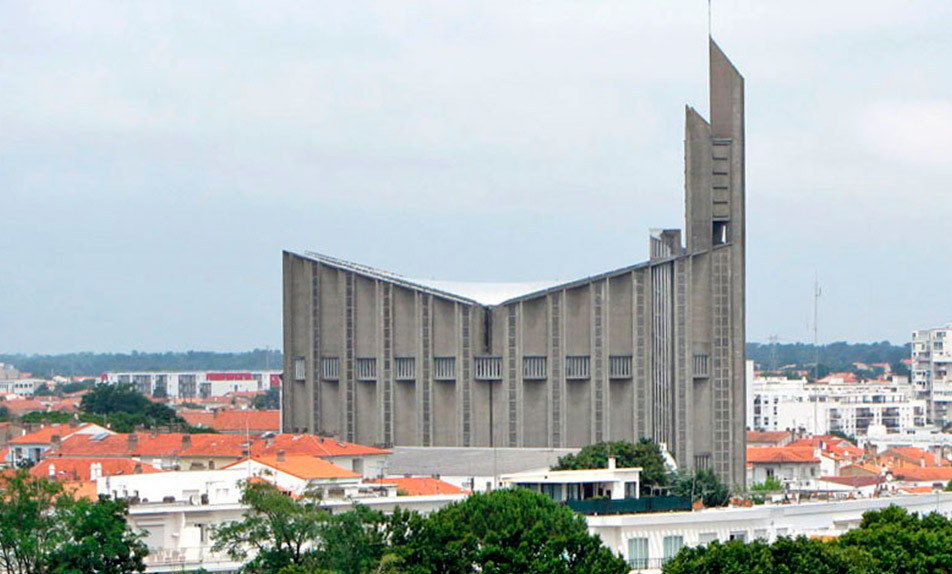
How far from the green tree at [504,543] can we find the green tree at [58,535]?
6.56 m

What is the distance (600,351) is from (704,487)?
15701 millimetres

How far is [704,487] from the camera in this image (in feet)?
289

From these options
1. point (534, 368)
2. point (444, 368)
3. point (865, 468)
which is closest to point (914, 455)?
point (865, 468)

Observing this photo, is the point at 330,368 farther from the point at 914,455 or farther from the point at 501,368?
the point at 914,455

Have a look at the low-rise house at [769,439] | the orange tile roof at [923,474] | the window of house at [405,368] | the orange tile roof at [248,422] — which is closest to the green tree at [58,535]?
the window of house at [405,368]

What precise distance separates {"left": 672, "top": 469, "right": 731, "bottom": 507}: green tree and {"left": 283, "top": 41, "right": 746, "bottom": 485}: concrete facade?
614cm

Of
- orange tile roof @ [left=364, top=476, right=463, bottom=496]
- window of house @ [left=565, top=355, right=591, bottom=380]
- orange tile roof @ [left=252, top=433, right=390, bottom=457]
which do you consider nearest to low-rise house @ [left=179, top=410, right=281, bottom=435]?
window of house @ [left=565, top=355, right=591, bottom=380]

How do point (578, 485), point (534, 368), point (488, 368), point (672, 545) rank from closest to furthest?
point (672, 545), point (578, 485), point (534, 368), point (488, 368)

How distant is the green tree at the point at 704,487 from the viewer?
268 ft

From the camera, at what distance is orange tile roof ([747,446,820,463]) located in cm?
11325

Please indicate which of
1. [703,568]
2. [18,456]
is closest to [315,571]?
[703,568]

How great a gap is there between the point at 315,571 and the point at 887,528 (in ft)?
55.2

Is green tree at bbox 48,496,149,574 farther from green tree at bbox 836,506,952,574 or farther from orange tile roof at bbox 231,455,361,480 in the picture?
green tree at bbox 836,506,952,574

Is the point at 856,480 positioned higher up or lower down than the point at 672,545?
lower down
